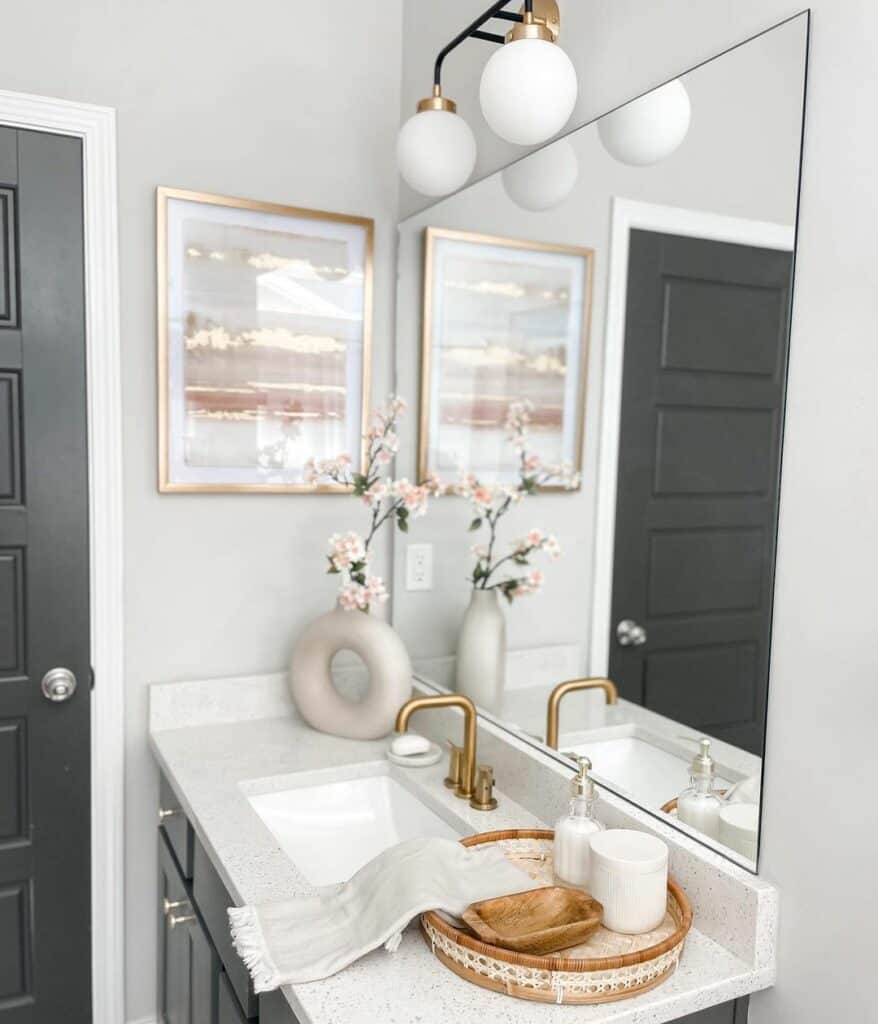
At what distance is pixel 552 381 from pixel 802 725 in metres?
0.87

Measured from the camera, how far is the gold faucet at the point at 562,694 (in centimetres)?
163

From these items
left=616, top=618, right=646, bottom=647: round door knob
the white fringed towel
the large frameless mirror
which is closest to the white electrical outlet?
the large frameless mirror

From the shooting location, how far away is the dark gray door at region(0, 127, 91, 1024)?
1.90 meters

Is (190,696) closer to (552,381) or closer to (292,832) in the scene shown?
(292,832)

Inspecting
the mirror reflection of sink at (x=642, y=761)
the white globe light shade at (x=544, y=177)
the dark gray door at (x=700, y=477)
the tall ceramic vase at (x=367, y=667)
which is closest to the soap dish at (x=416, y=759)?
the tall ceramic vase at (x=367, y=667)

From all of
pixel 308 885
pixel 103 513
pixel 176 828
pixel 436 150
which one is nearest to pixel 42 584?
pixel 103 513

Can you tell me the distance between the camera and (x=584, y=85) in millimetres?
1633

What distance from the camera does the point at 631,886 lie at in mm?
1241

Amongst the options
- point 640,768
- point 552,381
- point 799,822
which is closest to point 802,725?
point 799,822

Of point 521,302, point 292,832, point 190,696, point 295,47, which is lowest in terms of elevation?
point 292,832

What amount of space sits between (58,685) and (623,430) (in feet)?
4.31

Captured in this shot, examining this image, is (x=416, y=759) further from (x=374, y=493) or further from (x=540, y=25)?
(x=540, y=25)

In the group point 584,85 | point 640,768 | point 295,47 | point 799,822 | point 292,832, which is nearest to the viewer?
point 799,822

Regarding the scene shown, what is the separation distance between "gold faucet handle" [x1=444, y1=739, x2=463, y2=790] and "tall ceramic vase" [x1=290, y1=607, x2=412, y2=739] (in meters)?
0.25
